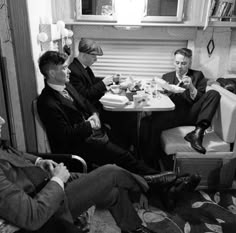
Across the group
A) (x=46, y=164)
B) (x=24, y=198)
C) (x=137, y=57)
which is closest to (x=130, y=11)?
(x=137, y=57)

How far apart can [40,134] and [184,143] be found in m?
1.08

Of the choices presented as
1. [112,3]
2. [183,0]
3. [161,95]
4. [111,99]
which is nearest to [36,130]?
[111,99]

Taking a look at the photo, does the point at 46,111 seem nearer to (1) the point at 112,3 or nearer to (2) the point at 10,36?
(2) the point at 10,36

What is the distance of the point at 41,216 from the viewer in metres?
0.90

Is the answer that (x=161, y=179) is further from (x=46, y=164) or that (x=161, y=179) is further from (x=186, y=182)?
(x=46, y=164)

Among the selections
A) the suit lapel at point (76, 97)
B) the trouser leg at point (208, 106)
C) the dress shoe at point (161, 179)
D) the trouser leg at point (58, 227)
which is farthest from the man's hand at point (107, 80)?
the trouser leg at point (58, 227)

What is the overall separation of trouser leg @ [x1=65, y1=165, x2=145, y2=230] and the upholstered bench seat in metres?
0.59

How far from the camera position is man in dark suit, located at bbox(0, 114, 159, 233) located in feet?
2.83

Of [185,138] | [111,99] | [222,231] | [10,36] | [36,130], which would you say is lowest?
[222,231]

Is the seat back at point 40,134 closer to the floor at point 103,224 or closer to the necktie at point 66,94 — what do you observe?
the necktie at point 66,94

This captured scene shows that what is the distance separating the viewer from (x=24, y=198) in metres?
0.88

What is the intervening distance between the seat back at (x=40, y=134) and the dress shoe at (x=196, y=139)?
42.1 inches

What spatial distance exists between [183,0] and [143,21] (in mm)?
442

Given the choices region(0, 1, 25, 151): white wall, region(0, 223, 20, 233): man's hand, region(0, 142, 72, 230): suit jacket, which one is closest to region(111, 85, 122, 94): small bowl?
region(0, 1, 25, 151): white wall
